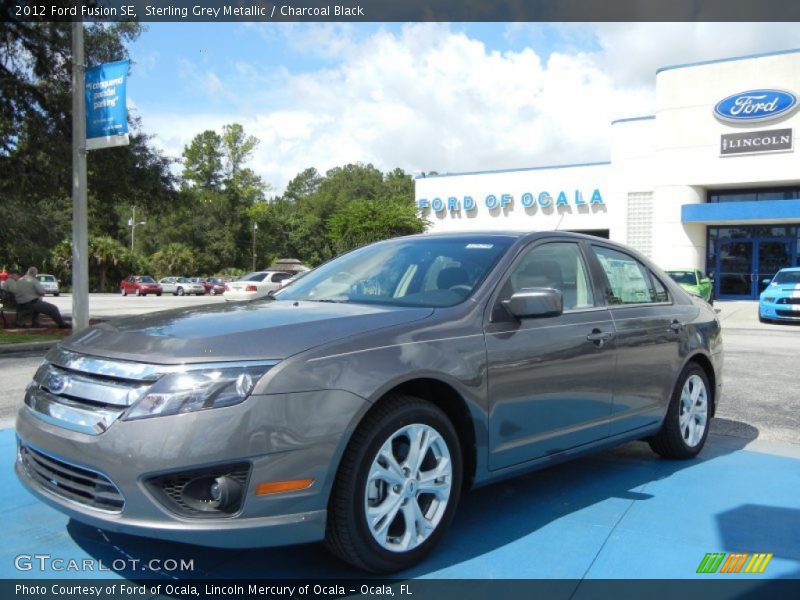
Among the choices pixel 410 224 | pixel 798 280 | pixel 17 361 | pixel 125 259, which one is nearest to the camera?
pixel 17 361

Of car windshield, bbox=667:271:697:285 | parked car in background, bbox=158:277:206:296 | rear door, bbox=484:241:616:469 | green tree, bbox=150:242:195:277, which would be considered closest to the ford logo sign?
car windshield, bbox=667:271:697:285

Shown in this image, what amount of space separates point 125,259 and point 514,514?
58.5 meters

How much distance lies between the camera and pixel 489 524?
3895 mm

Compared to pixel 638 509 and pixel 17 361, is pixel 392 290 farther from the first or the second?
pixel 17 361

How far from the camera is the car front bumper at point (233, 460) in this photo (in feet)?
8.98

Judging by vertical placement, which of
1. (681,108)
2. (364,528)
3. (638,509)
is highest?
(681,108)

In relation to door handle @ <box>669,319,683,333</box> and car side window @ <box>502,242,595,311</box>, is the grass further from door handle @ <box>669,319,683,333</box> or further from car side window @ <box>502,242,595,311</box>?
door handle @ <box>669,319,683,333</box>

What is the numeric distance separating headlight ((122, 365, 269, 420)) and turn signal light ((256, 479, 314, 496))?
34 cm

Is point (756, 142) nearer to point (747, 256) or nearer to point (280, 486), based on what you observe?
point (747, 256)

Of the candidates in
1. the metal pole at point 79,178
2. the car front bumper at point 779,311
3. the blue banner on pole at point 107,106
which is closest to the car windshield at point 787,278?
the car front bumper at point 779,311

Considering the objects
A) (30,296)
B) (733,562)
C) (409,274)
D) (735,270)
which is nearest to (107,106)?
(30,296)

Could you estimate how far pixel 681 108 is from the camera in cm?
3156

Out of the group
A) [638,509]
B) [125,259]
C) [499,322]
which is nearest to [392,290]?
[499,322]

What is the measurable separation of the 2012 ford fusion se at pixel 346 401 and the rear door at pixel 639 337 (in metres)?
0.03
